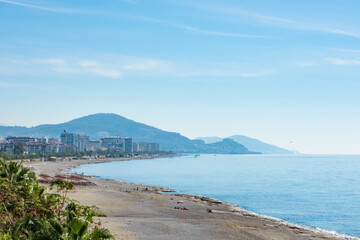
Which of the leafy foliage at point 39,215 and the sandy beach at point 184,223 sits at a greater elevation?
the leafy foliage at point 39,215

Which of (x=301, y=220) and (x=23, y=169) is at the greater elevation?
(x=23, y=169)

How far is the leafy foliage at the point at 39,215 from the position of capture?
51.3ft

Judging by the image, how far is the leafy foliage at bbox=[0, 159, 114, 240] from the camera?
1565 centimetres

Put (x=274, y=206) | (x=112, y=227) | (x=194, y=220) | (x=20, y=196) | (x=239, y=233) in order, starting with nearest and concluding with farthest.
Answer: (x=20, y=196) < (x=112, y=227) < (x=239, y=233) < (x=194, y=220) < (x=274, y=206)

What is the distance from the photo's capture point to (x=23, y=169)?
1447 inches

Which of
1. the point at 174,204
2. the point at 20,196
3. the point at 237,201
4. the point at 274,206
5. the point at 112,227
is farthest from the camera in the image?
the point at 237,201

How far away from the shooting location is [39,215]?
909 inches

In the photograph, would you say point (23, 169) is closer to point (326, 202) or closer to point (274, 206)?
point (274, 206)

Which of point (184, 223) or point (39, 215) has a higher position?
point (39, 215)

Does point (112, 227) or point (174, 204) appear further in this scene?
point (174, 204)

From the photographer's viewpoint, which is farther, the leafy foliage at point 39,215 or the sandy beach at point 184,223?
the sandy beach at point 184,223

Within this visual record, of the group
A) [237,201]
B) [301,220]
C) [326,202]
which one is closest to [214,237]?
[301,220]

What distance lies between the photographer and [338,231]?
47500 millimetres

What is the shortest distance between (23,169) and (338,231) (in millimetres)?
37269
